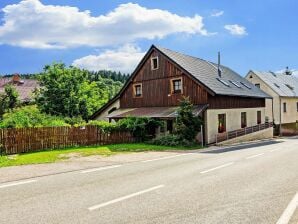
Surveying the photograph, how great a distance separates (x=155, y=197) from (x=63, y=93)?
3642cm

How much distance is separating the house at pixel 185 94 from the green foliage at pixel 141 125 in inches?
34.6

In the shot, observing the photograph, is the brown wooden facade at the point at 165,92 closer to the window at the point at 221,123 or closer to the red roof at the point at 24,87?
the window at the point at 221,123

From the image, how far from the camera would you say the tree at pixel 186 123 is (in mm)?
24266

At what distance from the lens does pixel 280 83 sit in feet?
173

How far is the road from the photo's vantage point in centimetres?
640

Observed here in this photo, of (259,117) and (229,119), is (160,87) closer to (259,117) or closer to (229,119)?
(229,119)

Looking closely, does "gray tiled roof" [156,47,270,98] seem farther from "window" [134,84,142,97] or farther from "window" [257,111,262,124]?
"window" [134,84,142,97]

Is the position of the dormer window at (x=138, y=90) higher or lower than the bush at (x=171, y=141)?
higher

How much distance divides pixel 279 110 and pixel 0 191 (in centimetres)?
4496

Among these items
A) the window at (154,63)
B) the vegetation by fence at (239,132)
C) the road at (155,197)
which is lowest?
the road at (155,197)

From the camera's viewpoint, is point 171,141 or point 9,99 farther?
point 9,99

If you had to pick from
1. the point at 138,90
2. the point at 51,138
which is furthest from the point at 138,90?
the point at 51,138

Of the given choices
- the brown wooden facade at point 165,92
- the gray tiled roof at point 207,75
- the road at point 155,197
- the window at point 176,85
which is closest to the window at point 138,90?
the brown wooden facade at point 165,92

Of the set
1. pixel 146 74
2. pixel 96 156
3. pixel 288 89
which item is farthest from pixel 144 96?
pixel 288 89
